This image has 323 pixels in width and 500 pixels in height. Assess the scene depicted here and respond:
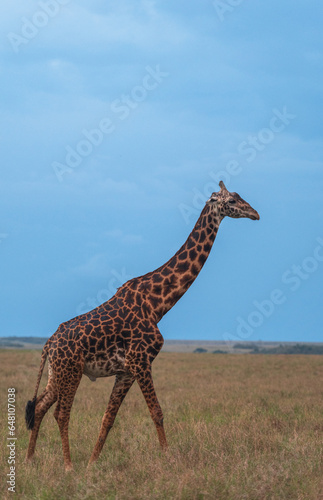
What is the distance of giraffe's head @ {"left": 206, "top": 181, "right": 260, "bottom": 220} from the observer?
752cm

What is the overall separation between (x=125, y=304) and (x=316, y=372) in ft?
63.0

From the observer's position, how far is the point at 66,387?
7375 mm

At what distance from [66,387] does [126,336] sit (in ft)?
3.46

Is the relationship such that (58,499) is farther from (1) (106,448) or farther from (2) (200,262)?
(2) (200,262)

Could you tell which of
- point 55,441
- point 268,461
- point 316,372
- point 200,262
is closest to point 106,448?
point 55,441

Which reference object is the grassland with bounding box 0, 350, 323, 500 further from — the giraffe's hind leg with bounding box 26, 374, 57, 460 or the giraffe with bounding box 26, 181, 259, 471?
the giraffe with bounding box 26, 181, 259, 471

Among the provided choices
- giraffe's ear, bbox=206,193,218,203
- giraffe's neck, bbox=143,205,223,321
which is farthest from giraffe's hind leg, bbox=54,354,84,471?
giraffe's ear, bbox=206,193,218,203

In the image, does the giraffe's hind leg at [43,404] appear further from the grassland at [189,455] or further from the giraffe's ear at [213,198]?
the giraffe's ear at [213,198]

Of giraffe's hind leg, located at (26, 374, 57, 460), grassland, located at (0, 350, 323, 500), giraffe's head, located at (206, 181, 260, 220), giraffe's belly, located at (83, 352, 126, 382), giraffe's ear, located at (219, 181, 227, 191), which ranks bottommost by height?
grassland, located at (0, 350, 323, 500)

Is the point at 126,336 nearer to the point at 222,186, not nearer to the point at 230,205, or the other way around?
the point at 230,205

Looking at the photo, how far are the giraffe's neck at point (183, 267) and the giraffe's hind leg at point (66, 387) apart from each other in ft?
4.03

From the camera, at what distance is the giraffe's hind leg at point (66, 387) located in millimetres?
7293

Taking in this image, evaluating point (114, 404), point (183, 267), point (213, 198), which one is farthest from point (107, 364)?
point (213, 198)

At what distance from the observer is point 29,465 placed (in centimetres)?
727
